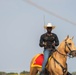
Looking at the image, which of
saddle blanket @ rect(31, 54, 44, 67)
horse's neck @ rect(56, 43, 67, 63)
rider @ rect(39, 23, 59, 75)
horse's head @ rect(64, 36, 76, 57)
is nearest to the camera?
horse's head @ rect(64, 36, 76, 57)

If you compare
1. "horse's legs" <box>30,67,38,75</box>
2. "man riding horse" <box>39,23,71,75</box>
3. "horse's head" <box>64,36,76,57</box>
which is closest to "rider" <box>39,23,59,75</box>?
"man riding horse" <box>39,23,71,75</box>

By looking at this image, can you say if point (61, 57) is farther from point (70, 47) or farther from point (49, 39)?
point (49, 39)

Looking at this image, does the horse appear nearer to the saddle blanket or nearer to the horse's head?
the horse's head

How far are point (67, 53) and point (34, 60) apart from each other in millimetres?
2123

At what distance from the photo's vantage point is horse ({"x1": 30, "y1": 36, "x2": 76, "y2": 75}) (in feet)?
83.8

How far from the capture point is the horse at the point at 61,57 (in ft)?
83.8

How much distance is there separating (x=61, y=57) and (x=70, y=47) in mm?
806

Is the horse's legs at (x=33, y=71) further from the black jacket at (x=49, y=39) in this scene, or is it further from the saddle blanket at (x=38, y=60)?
the black jacket at (x=49, y=39)

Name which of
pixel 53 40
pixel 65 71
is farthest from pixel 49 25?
pixel 65 71

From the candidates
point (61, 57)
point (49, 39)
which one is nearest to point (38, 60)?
point (61, 57)

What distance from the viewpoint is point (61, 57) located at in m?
26.0

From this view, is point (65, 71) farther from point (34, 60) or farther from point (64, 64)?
point (34, 60)

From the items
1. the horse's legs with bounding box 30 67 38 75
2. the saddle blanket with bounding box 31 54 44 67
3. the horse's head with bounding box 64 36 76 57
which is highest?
the horse's head with bounding box 64 36 76 57

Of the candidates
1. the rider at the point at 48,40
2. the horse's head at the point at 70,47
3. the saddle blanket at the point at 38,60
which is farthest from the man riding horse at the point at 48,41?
the saddle blanket at the point at 38,60
